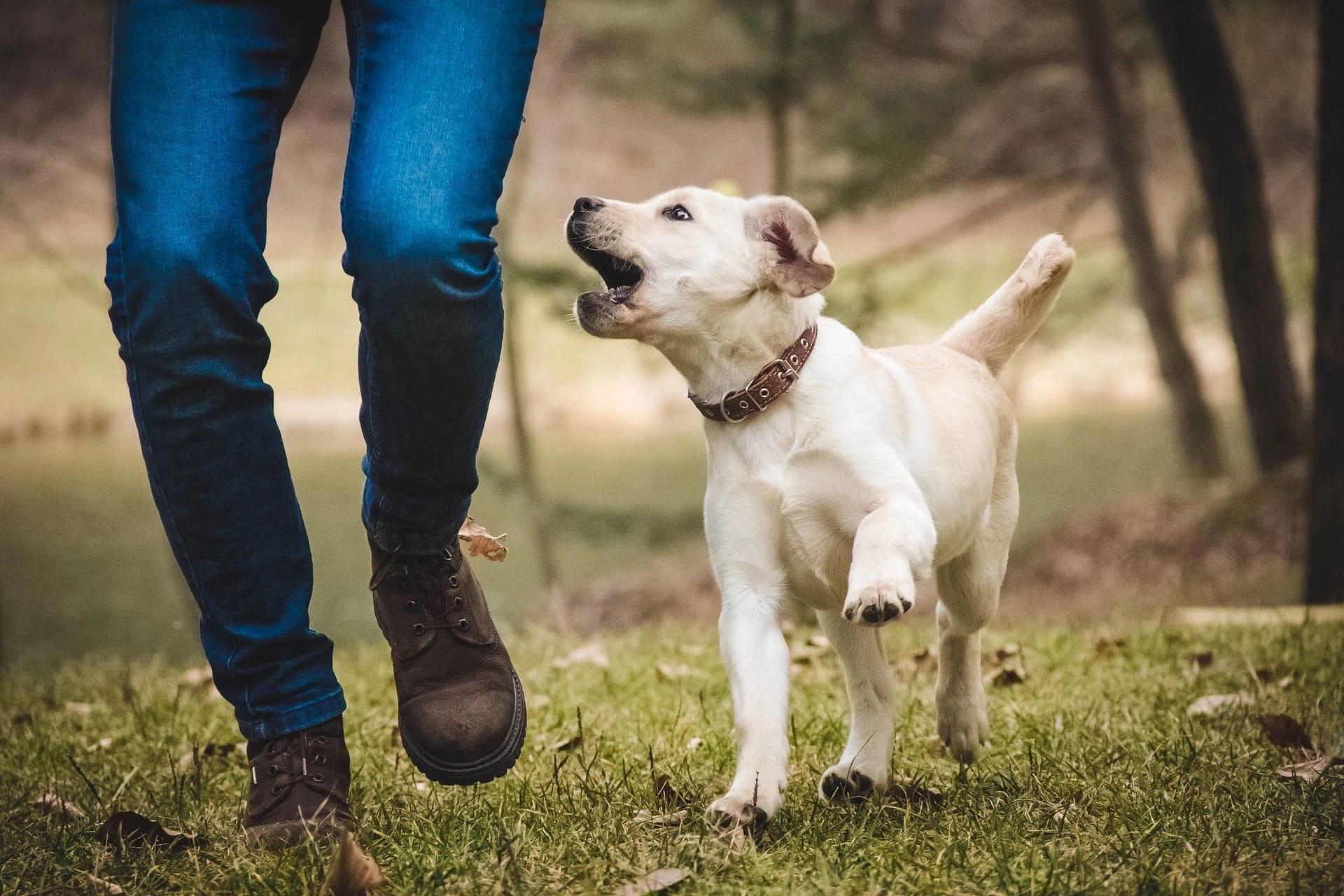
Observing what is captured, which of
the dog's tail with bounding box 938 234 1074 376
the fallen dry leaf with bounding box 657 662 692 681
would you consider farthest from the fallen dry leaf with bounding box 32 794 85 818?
the dog's tail with bounding box 938 234 1074 376

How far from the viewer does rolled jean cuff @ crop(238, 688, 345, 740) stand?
2057 mm

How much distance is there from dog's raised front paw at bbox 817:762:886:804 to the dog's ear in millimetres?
906

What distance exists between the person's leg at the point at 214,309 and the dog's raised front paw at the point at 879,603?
0.89 meters

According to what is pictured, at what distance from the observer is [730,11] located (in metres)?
9.36

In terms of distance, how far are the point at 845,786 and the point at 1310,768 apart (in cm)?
89

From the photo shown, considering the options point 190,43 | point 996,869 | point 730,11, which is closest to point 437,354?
point 190,43

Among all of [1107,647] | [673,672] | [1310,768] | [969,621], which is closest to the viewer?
[1310,768]

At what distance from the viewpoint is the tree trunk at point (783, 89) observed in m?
7.76

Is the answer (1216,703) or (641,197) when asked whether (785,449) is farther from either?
(641,197)

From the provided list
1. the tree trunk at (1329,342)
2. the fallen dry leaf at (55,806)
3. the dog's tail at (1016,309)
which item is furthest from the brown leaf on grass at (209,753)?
the tree trunk at (1329,342)

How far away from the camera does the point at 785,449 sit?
2.34 meters

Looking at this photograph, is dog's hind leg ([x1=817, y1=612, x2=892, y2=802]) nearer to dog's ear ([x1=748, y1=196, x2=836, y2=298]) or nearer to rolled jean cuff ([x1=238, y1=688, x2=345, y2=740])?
dog's ear ([x1=748, y1=196, x2=836, y2=298])

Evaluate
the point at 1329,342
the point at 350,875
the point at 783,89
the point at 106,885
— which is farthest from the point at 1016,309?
the point at 783,89

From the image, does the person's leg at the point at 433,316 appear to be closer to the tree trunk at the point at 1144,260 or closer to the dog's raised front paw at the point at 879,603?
the dog's raised front paw at the point at 879,603
